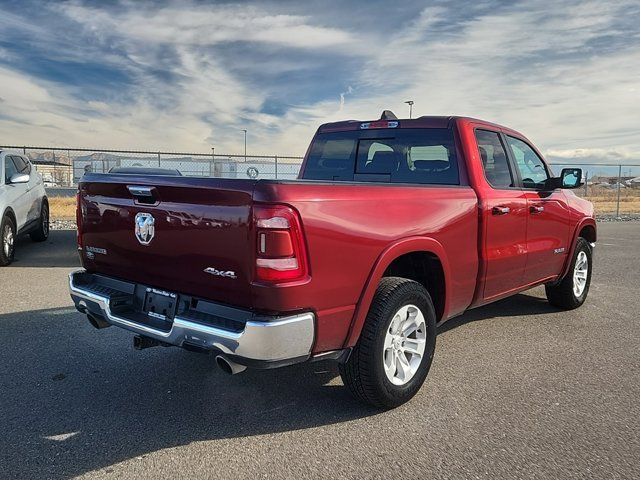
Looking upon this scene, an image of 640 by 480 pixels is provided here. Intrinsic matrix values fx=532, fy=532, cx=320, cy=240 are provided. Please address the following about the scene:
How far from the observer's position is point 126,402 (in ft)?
11.4

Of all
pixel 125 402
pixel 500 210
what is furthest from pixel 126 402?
pixel 500 210

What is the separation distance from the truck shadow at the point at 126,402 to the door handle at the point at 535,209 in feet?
7.42

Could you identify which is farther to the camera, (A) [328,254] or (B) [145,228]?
(B) [145,228]

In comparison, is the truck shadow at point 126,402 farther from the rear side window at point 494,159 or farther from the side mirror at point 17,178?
the side mirror at point 17,178

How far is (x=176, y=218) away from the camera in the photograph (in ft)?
9.87

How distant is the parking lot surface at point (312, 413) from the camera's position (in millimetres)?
2775

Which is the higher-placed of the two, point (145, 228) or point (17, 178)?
point (17, 178)

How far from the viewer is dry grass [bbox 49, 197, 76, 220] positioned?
1577 cm

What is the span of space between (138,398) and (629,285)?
6652 mm

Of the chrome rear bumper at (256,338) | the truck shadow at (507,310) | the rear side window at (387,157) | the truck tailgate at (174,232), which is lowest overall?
the truck shadow at (507,310)

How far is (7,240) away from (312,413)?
679cm

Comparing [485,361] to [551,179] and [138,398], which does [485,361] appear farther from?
[138,398]

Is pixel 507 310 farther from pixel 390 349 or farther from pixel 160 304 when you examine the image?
pixel 160 304

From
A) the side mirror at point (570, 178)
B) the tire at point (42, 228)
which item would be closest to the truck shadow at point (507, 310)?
the side mirror at point (570, 178)
